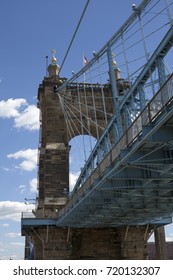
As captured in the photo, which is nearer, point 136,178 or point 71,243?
point 136,178

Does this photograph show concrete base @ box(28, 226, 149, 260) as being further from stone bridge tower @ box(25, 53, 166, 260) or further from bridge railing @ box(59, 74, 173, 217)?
bridge railing @ box(59, 74, 173, 217)

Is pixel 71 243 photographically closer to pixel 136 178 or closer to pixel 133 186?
pixel 133 186

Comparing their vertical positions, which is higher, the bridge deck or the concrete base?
the bridge deck

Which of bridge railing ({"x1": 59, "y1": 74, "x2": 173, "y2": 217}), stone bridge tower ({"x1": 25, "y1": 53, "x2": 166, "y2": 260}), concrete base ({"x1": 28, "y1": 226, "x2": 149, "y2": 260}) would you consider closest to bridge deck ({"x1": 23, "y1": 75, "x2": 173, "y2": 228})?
bridge railing ({"x1": 59, "y1": 74, "x2": 173, "y2": 217})

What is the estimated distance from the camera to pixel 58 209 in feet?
157

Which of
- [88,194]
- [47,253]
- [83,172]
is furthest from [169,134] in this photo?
[47,253]

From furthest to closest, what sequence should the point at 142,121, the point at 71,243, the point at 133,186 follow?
the point at 71,243, the point at 133,186, the point at 142,121

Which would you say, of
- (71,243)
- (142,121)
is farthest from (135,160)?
(71,243)

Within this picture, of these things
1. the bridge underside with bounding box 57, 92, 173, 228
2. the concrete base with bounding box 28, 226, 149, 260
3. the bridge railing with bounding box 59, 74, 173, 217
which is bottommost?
the concrete base with bounding box 28, 226, 149, 260

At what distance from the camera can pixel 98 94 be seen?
57906 millimetres

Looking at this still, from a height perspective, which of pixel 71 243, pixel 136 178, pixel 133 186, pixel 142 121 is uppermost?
pixel 142 121

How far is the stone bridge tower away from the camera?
43094 millimetres

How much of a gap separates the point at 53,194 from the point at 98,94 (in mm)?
16113
